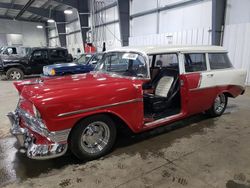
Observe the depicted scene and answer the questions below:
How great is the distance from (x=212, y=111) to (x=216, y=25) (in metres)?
4.94

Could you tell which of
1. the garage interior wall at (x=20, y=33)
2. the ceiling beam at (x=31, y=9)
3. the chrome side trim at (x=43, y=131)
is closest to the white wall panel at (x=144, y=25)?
the chrome side trim at (x=43, y=131)

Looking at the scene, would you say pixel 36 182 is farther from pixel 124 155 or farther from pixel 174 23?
pixel 174 23

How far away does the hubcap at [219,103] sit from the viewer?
4429 millimetres

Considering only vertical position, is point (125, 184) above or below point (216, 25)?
below

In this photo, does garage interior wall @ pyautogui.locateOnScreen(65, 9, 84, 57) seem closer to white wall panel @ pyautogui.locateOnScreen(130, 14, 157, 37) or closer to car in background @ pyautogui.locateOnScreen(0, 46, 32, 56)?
car in background @ pyautogui.locateOnScreen(0, 46, 32, 56)

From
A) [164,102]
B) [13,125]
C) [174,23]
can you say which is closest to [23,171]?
[13,125]

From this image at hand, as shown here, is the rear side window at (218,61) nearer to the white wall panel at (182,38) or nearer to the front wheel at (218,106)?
the front wheel at (218,106)

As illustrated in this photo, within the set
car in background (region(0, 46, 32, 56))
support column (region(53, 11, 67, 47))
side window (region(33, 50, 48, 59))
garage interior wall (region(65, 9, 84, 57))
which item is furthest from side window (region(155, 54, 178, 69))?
support column (region(53, 11, 67, 47))

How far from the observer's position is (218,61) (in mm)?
4219

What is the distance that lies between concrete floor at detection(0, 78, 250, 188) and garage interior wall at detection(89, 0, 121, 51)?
1091cm

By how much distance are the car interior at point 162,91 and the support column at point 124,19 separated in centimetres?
897

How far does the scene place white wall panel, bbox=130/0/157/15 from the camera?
1103cm

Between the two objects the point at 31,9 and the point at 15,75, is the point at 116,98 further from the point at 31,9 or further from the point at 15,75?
the point at 31,9

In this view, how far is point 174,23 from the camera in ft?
33.1
